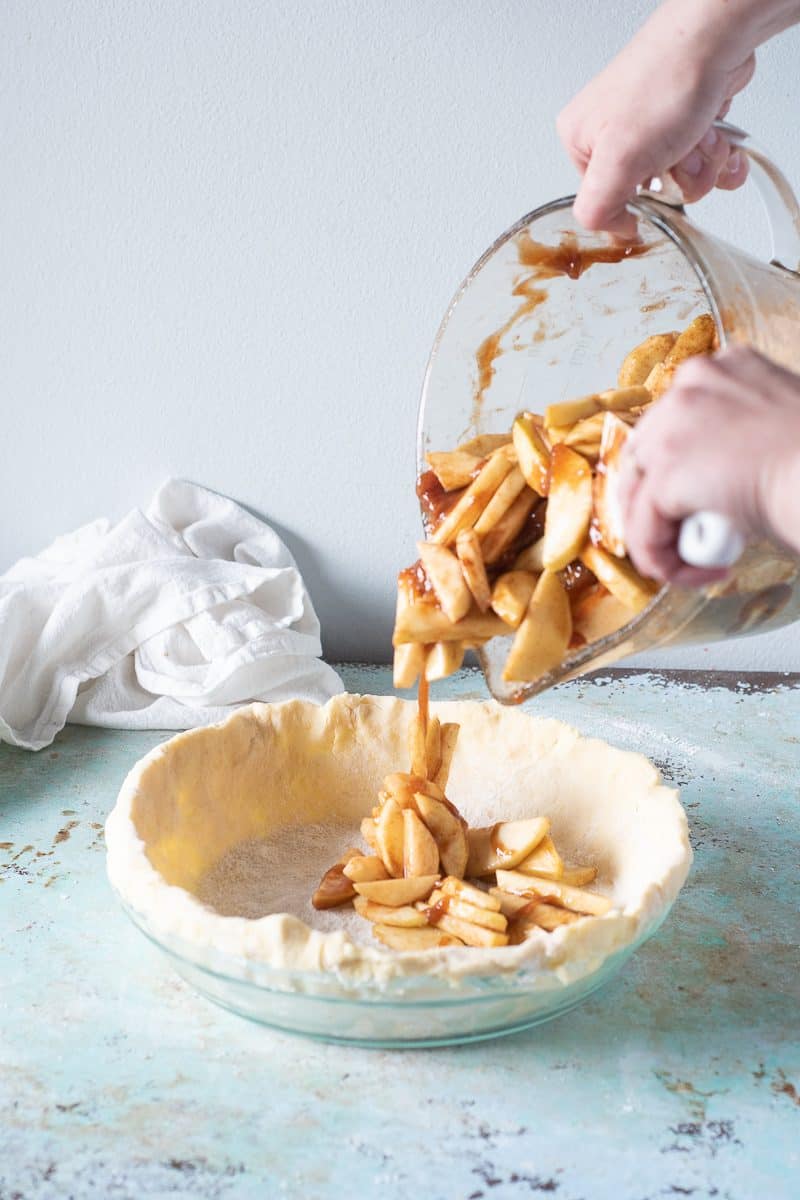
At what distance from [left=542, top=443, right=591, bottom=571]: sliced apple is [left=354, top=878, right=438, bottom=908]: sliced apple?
330 millimetres

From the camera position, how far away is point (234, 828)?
1.19 meters

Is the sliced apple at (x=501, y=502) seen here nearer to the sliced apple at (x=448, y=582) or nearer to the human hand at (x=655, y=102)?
the sliced apple at (x=448, y=582)

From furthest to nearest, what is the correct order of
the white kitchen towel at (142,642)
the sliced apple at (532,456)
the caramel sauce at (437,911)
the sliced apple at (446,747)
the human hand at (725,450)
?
the white kitchen towel at (142,642) < the sliced apple at (446,747) < the caramel sauce at (437,911) < the sliced apple at (532,456) < the human hand at (725,450)

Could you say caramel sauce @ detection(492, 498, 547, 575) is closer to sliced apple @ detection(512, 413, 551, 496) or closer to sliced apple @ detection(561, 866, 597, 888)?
sliced apple @ detection(512, 413, 551, 496)

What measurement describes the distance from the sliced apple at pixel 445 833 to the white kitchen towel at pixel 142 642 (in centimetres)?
45

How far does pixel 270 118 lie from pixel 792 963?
1.14 meters

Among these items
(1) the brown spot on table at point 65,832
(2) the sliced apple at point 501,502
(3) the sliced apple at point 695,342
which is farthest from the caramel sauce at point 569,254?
Answer: (1) the brown spot on table at point 65,832

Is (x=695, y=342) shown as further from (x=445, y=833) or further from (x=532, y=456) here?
(x=445, y=833)

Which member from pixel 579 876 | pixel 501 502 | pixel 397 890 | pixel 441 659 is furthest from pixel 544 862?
pixel 501 502

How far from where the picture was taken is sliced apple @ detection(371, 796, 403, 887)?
1081 millimetres

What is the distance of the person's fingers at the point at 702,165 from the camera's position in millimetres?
1049

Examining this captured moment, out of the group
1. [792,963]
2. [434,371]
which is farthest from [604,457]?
[792,963]

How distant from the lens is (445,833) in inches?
43.1

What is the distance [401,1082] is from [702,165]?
2.57 ft
